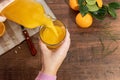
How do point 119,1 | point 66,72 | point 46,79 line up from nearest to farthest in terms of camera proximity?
point 46,79
point 66,72
point 119,1

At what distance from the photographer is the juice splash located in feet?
2.76

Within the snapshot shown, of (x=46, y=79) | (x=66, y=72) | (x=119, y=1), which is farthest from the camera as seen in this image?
(x=119, y=1)

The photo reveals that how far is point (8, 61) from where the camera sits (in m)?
1.00

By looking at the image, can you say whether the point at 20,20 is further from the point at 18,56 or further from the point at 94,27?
the point at 94,27

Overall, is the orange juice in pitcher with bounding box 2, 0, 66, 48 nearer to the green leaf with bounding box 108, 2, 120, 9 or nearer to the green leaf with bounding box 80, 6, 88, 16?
the green leaf with bounding box 80, 6, 88, 16

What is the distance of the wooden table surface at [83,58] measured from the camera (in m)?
0.98

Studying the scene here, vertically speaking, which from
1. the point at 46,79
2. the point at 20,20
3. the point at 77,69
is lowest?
the point at 77,69

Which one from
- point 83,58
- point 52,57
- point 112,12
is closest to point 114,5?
point 112,12

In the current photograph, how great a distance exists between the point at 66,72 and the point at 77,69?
43 millimetres

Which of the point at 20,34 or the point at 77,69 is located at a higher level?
the point at 20,34

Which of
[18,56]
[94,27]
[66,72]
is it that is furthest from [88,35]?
[18,56]

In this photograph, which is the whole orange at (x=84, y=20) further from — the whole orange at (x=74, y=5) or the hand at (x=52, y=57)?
the hand at (x=52, y=57)

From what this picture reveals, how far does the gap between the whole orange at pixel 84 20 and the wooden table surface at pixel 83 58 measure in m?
0.03

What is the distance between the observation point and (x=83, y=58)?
1000mm
